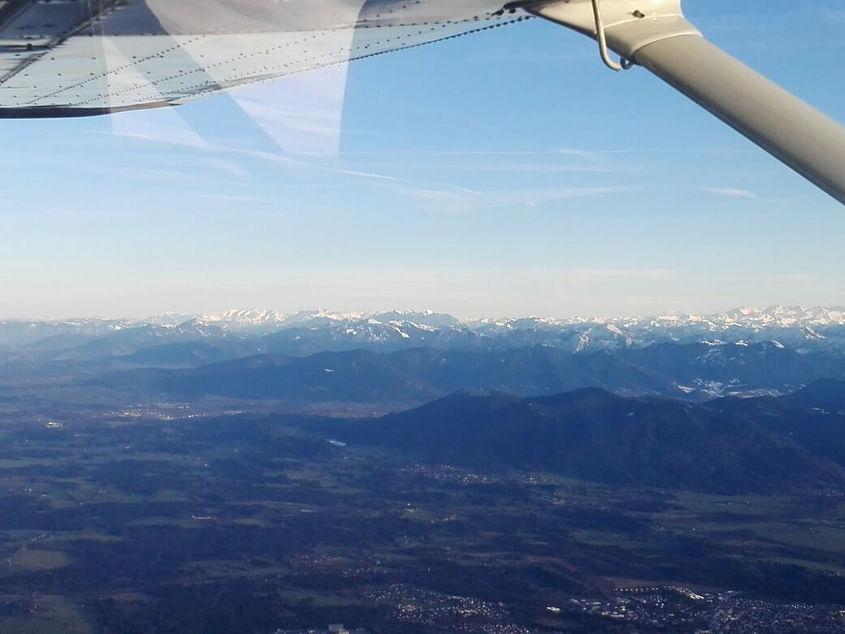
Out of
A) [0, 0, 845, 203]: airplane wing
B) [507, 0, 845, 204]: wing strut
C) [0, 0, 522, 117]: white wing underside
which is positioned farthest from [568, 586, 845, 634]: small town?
[507, 0, 845, 204]: wing strut

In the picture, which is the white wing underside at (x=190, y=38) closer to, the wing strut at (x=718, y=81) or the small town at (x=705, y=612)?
the wing strut at (x=718, y=81)

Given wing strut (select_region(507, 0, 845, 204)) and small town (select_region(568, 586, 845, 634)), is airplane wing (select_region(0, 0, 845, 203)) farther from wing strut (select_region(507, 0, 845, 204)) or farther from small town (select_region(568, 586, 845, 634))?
small town (select_region(568, 586, 845, 634))

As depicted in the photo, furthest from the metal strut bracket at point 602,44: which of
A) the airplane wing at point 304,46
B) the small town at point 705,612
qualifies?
the small town at point 705,612

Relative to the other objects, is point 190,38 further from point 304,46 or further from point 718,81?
point 718,81

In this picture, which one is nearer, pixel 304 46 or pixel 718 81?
pixel 718 81

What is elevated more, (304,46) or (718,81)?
(304,46)

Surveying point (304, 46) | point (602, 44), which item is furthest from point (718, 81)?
point (304, 46)
